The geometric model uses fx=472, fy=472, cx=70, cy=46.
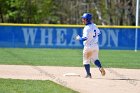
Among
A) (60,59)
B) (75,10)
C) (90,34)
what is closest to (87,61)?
(90,34)

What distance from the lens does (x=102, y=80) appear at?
1216cm

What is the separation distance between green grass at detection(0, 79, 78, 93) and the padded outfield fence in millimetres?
17469

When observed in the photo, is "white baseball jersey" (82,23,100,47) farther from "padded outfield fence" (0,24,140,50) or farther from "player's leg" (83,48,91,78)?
→ "padded outfield fence" (0,24,140,50)

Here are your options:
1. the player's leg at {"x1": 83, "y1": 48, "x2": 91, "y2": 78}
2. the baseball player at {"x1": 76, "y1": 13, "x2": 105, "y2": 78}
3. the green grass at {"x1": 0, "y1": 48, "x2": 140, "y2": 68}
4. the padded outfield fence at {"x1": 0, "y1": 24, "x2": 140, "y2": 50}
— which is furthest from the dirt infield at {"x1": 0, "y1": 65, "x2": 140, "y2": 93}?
the padded outfield fence at {"x1": 0, "y1": 24, "x2": 140, "y2": 50}

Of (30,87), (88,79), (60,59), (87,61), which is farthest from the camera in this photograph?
(60,59)

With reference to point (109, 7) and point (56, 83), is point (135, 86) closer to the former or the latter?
point (56, 83)

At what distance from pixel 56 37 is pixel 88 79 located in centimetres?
1699

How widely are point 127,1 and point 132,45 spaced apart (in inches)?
649

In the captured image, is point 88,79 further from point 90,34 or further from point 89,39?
point 90,34

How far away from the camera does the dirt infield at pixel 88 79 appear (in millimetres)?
10570

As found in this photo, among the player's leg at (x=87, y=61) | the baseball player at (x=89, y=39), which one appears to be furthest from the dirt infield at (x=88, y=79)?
the baseball player at (x=89, y=39)

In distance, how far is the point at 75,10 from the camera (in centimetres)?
4731

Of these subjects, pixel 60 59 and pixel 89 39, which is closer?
pixel 89 39

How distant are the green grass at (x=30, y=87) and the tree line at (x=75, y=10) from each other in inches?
1292
